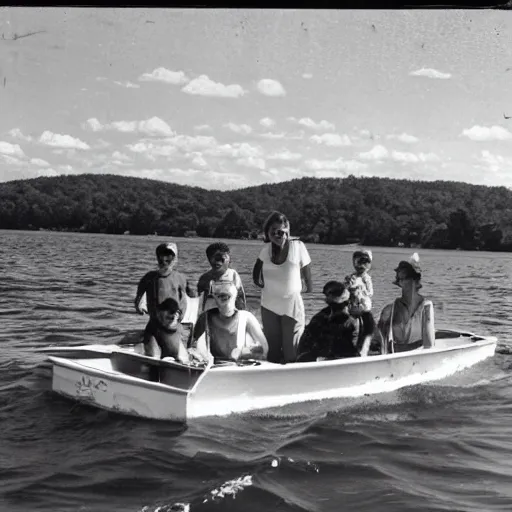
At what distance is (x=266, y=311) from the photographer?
289 inches

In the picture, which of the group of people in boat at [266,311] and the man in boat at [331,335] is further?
the man in boat at [331,335]

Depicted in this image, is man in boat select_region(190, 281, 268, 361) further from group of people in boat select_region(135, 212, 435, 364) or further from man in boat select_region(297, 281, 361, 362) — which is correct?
man in boat select_region(297, 281, 361, 362)

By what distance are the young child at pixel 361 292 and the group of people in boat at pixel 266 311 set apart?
11 mm

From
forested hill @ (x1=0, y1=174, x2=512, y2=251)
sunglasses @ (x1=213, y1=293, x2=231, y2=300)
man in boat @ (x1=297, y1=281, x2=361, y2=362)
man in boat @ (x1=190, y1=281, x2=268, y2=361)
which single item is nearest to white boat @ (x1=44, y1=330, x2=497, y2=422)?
man in boat @ (x1=297, y1=281, x2=361, y2=362)

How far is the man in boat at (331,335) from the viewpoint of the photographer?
284 inches

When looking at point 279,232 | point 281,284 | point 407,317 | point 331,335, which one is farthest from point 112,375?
point 407,317

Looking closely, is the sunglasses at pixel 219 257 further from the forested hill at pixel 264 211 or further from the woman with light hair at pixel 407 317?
the forested hill at pixel 264 211

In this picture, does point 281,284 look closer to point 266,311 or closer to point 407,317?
point 266,311

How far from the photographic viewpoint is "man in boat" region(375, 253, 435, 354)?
7785 millimetres

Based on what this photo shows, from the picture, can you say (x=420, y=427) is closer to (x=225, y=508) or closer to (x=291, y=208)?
(x=225, y=508)

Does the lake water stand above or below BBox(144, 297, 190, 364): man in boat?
below

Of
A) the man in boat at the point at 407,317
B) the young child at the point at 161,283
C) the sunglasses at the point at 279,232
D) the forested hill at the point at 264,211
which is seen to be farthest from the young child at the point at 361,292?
the forested hill at the point at 264,211

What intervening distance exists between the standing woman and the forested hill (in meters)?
14.5

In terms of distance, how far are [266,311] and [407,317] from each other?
6.03 feet
